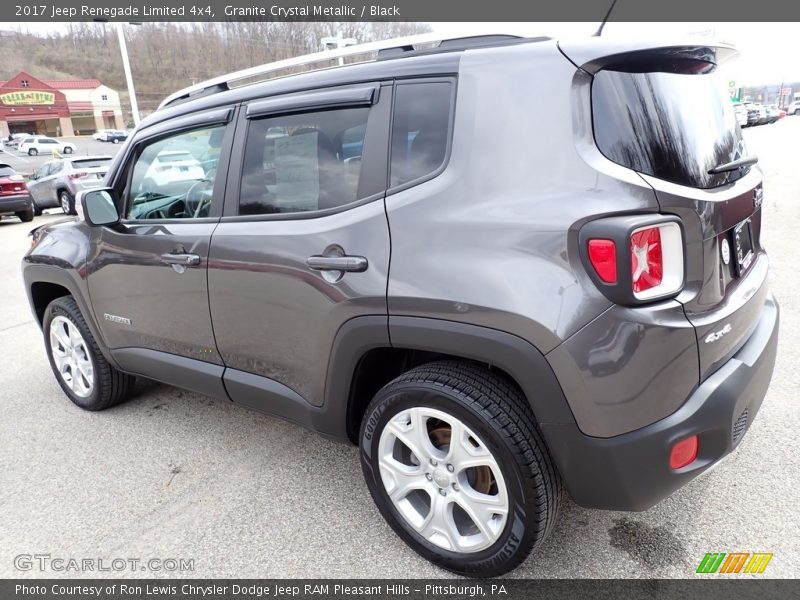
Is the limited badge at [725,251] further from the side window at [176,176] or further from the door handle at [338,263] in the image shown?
the side window at [176,176]

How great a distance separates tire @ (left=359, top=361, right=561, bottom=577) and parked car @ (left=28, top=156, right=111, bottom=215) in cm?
1577

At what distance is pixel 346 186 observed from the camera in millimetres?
2234

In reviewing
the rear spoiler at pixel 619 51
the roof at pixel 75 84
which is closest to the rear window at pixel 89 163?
the rear spoiler at pixel 619 51

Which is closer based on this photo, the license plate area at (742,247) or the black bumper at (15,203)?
the license plate area at (742,247)

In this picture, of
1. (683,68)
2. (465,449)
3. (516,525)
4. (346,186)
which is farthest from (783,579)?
(346,186)

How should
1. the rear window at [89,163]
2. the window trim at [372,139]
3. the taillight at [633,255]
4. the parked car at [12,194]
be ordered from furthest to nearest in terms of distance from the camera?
the rear window at [89,163] < the parked car at [12,194] < the window trim at [372,139] < the taillight at [633,255]

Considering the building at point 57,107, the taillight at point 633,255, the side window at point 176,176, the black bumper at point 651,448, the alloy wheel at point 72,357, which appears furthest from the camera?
the building at point 57,107

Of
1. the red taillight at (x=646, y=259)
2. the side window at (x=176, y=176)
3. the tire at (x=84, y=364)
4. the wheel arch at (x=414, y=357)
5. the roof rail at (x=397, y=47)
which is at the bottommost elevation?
the tire at (x=84, y=364)

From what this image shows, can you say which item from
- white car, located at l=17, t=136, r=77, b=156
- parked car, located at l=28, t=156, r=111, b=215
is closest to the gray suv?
parked car, located at l=28, t=156, r=111, b=215

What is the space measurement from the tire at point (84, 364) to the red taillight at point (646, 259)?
10.5ft

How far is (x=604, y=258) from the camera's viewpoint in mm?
1642

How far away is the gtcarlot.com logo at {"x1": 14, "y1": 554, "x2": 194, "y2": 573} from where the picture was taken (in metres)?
2.31

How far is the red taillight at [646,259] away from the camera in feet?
5.36

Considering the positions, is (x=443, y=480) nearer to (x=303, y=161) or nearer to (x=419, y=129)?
(x=419, y=129)
